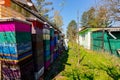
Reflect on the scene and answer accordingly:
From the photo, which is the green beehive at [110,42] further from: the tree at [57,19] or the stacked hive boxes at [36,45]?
the tree at [57,19]

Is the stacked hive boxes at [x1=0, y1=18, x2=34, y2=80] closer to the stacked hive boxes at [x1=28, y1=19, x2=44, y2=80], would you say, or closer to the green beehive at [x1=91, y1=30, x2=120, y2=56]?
the stacked hive boxes at [x1=28, y1=19, x2=44, y2=80]

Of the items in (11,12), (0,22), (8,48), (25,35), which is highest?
(11,12)

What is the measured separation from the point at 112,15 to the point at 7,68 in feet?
68.6

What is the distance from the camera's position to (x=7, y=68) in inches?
189

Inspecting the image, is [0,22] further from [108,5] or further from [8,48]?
[108,5]

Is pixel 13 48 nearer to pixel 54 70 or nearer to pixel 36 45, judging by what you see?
pixel 36 45

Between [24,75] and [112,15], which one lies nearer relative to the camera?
[24,75]

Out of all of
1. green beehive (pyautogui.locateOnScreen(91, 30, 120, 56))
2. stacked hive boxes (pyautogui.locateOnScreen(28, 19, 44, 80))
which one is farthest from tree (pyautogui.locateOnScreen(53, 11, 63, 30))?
stacked hive boxes (pyautogui.locateOnScreen(28, 19, 44, 80))

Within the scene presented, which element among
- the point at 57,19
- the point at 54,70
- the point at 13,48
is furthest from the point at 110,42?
the point at 57,19

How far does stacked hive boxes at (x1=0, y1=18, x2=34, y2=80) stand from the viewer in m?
4.55

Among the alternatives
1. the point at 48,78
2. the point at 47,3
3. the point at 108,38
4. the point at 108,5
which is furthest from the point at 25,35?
the point at 47,3

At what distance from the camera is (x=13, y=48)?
460 centimetres

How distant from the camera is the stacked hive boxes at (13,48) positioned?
455 cm

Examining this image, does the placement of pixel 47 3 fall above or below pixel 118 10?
above
